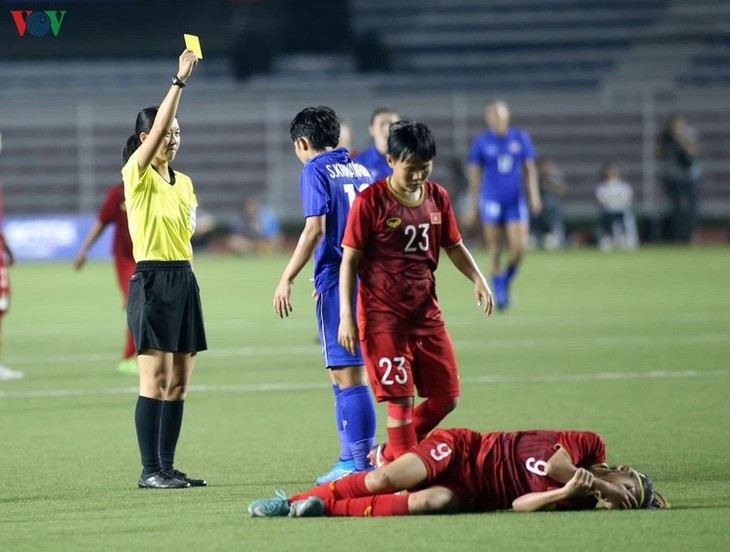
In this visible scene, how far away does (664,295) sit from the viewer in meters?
21.6

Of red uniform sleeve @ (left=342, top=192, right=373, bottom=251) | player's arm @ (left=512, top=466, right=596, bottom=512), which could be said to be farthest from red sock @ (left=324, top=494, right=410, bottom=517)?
red uniform sleeve @ (left=342, top=192, right=373, bottom=251)

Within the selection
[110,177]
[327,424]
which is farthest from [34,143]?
[327,424]

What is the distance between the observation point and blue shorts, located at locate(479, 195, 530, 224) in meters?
20.2

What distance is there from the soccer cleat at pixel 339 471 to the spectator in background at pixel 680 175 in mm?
27423

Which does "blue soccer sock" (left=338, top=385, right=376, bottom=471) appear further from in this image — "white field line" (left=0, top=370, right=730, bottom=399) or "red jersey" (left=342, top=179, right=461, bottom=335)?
"white field line" (left=0, top=370, right=730, bottom=399)

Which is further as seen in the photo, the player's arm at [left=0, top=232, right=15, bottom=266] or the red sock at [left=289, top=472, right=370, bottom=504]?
the player's arm at [left=0, top=232, right=15, bottom=266]

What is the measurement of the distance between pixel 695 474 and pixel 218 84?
107 ft

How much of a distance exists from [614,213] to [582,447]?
28.8 m

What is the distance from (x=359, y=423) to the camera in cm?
808

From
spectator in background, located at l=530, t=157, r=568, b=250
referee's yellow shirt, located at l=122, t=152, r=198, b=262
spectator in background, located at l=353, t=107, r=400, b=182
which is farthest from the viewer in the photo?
spectator in background, located at l=530, t=157, r=568, b=250

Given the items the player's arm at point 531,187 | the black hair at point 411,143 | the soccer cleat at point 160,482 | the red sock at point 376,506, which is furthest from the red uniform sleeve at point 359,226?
the player's arm at point 531,187

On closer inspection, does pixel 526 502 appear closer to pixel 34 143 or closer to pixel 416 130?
pixel 416 130

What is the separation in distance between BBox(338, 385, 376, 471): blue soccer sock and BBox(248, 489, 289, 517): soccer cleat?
1.14m

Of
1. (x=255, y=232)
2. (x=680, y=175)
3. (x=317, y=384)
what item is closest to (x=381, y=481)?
(x=317, y=384)
